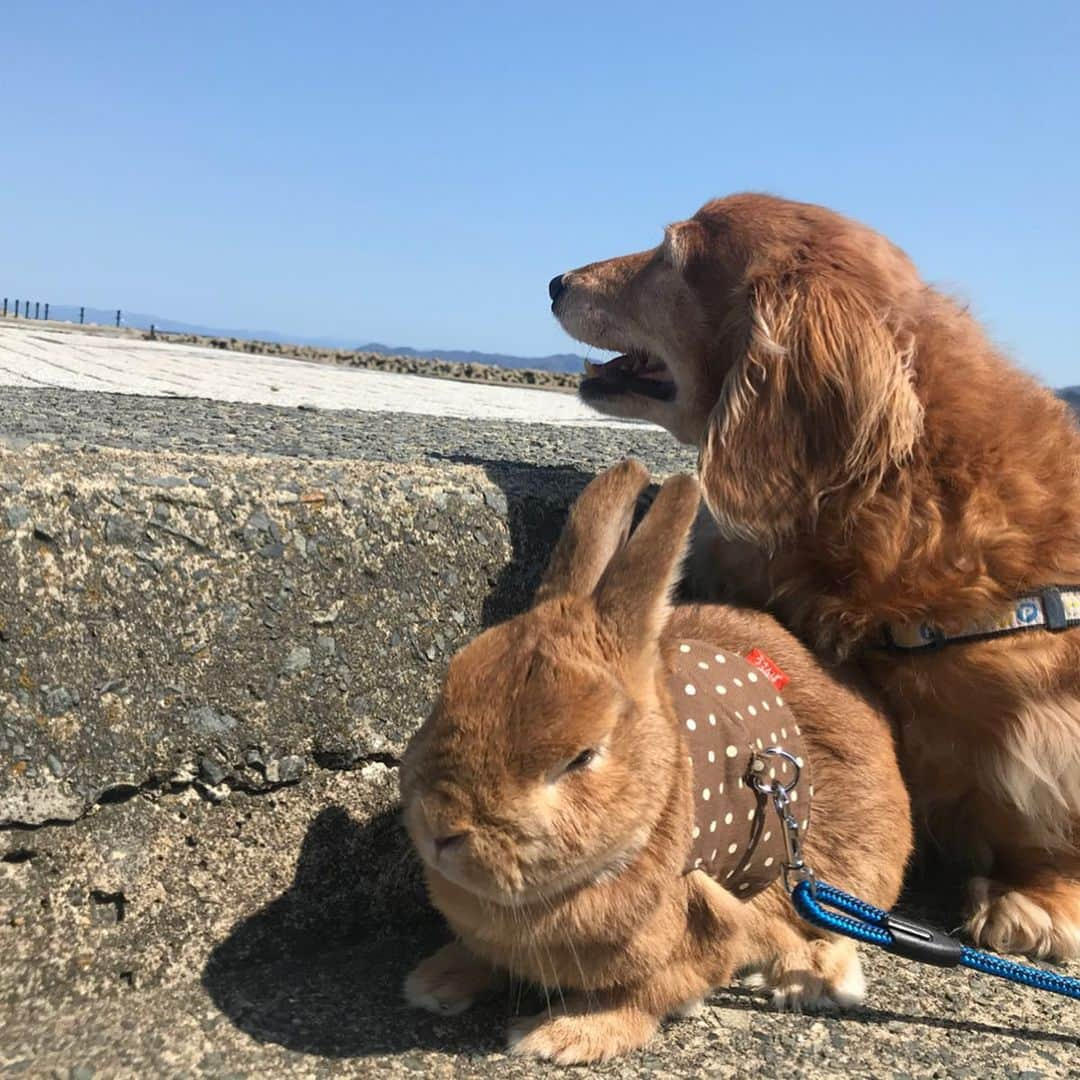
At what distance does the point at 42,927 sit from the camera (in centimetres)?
198

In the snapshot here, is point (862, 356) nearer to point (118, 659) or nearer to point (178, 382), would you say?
point (118, 659)

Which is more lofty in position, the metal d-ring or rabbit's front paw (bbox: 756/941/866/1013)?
the metal d-ring

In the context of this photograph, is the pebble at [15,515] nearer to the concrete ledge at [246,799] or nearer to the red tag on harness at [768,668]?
the concrete ledge at [246,799]

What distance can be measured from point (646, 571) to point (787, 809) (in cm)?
58

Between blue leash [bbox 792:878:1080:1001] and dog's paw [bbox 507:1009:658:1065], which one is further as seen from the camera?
blue leash [bbox 792:878:1080:1001]

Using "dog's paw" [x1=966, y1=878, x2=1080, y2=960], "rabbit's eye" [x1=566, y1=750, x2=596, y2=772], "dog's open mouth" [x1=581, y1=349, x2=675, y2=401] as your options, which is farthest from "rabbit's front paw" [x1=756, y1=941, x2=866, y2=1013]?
"dog's open mouth" [x1=581, y1=349, x2=675, y2=401]

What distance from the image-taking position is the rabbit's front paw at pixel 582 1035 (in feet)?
6.18

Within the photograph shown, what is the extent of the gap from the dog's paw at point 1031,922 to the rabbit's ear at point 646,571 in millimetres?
1266

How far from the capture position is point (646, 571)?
1837 mm

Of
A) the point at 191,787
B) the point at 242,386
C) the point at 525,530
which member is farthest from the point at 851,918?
the point at 242,386

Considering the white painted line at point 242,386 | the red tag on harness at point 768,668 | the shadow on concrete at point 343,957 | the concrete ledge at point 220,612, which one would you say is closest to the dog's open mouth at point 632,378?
the concrete ledge at point 220,612

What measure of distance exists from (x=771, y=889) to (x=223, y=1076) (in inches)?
42.1

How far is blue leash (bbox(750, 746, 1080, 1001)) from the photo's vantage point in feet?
6.63

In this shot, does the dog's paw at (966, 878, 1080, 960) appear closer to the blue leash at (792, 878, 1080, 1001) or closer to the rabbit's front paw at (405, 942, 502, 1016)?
the blue leash at (792, 878, 1080, 1001)
